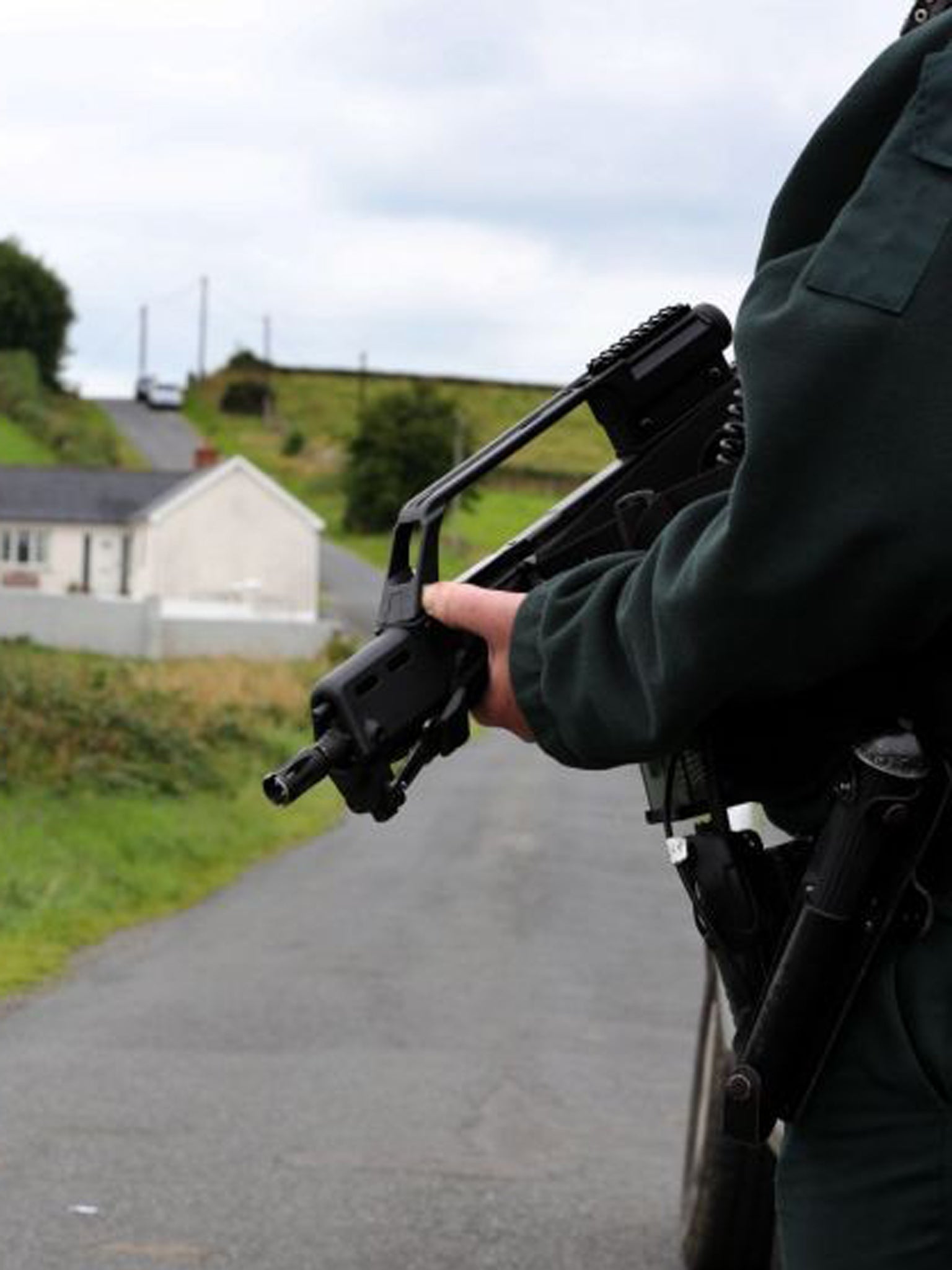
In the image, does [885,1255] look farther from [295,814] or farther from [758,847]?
[295,814]

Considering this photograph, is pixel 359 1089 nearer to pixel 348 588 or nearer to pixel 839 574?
pixel 839 574

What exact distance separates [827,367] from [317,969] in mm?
10623

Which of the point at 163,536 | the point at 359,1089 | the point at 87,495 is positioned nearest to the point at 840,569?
the point at 359,1089

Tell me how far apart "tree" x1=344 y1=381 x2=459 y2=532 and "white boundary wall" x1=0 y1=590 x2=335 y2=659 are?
124 ft

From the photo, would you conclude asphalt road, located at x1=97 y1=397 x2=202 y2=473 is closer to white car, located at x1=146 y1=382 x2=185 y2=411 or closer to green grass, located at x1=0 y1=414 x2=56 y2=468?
white car, located at x1=146 y1=382 x2=185 y2=411

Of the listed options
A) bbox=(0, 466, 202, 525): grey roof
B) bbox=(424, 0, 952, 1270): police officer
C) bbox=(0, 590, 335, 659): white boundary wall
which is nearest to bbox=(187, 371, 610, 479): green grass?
bbox=(0, 466, 202, 525): grey roof

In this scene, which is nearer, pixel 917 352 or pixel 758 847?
pixel 917 352

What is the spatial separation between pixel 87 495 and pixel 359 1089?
7018 cm

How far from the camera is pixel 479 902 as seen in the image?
16.6 meters

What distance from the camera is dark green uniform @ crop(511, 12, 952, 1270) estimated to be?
228 cm

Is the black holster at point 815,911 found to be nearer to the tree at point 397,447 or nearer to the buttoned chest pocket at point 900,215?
the buttoned chest pocket at point 900,215

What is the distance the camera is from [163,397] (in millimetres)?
136875

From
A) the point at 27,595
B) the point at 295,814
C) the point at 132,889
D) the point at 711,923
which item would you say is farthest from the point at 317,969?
the point at 27,595

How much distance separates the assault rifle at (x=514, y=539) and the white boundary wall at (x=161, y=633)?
51201 millimetres
